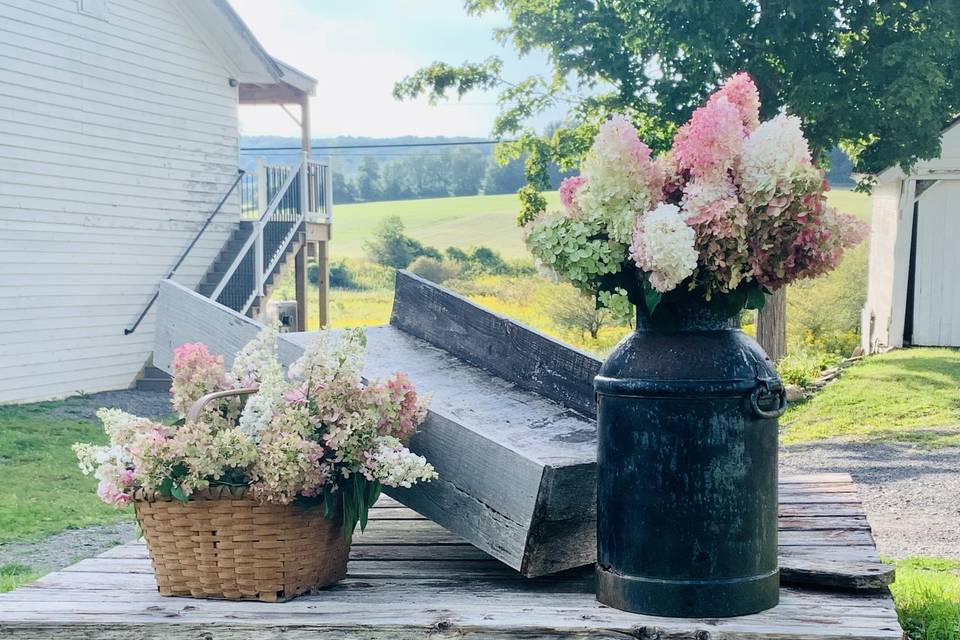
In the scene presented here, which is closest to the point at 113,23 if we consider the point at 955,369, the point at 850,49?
the point at 850,49

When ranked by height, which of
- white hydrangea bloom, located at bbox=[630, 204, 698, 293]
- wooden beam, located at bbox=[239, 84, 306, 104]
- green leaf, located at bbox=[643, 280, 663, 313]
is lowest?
green leaf, located at bbox=[643, 280, 663, 313]

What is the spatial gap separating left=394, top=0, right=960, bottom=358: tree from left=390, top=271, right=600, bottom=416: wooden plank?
10.2 metres

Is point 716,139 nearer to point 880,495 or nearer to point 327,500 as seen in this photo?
point 327,500

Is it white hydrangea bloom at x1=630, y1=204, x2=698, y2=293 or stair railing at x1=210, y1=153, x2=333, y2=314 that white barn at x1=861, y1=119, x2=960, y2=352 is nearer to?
stair railing at x1=210, y1=153, x2=333, y2=314

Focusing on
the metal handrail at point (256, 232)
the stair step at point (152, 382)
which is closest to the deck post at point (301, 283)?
the metal handrail at point (256, 232)

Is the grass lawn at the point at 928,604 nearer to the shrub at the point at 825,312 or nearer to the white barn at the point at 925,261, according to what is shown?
the white barn at the point at 925,261

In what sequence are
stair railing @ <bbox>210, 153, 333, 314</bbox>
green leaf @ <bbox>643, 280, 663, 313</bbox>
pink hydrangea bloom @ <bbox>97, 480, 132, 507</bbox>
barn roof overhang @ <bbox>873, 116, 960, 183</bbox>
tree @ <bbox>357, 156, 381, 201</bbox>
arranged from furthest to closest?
tree @ <bbox>357, 156, 381, 201</bbox>, barn roof overhang @ <bbox>873, 116, 960, 183</bbox>, stair railing @ <bbox>210, 153, 333, 314</bbox>, pink hydrangea bloom @ <bbox>97, 480, 132, 507</bbox>, green leaf @ <bbox>643, 280, 663, 313</bbox>

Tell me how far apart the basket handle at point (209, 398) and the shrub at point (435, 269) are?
135 ft

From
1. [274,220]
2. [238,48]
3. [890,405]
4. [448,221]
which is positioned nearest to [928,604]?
[890,405]

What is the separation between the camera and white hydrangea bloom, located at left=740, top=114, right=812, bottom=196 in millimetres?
2830

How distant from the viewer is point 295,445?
3.01 meters

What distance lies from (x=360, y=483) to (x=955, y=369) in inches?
539

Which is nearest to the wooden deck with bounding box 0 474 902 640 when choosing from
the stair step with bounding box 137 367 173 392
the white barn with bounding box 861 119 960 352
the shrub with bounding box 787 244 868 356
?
the stair step with bounding box 137 367 173 392

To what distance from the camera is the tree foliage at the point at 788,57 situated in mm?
14305
